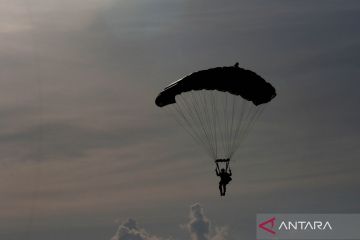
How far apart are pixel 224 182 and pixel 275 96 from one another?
30.0 ft

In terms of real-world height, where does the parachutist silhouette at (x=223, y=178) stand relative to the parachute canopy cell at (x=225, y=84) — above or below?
below

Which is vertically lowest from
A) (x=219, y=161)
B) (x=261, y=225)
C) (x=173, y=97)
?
(x=261, y=225)

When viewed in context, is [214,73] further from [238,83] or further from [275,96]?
[275,96]

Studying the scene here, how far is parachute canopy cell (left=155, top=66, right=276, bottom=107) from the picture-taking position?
4922cm

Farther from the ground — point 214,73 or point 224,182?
point 214,73

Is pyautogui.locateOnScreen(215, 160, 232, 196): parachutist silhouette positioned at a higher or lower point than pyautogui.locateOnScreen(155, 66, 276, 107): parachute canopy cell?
lower

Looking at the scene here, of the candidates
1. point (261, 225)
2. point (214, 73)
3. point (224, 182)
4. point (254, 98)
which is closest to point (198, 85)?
point (214, 73)

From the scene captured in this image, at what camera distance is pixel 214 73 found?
49281mm

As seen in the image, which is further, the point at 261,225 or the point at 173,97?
the point at 261,225

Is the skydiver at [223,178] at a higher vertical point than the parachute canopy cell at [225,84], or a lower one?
lower

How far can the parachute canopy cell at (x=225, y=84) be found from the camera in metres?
49.2

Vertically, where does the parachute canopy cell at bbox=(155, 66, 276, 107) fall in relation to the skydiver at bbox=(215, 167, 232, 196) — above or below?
above

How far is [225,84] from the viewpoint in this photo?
1965 inches

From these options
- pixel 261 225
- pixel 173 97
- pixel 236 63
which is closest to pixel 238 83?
pixel 236 63
